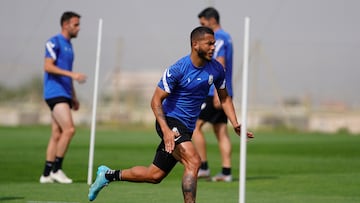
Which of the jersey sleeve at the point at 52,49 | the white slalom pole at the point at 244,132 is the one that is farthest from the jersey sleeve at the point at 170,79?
the jersey sleeve at the point at 52,49

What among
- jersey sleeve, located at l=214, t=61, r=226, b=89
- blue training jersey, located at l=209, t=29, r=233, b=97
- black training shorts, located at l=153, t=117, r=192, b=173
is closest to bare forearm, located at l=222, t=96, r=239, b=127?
jersey sleeve, located at l=214, t=61, r=226, b=89

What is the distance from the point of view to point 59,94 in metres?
13.2

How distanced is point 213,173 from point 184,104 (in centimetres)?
657

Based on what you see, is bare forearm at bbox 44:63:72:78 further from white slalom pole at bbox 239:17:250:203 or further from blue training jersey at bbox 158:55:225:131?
white slalom pole at bbox 239:17:250:203

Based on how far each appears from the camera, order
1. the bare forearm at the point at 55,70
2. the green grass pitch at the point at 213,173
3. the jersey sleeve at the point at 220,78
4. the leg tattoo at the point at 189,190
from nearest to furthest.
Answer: the leg tattoo at the point at 189,190
the jersey sleeve at the point at 220,78
the green grass pitch at the point at 213,173
the bare forearm at the point at 55,70

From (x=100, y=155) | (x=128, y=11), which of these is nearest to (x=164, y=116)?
(x=100, y=155)

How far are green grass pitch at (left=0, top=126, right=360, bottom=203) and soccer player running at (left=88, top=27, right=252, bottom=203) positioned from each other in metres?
1.62

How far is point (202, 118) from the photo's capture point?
14.0m

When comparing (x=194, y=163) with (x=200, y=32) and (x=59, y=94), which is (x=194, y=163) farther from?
(x=59, y=94)

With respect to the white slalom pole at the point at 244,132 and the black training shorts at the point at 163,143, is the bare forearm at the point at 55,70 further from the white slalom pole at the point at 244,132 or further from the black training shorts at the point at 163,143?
the white slalom pole at the point at 244,132

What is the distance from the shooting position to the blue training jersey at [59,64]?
43.3 ft

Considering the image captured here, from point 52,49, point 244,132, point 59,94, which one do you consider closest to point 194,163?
point 244,132

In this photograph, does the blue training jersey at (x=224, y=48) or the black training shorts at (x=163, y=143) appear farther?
the blue training jersey at (x=224, y=48)

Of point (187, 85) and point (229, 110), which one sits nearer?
point (187, 85)
